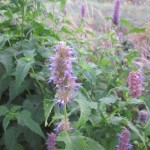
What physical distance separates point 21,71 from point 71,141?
1.79ft

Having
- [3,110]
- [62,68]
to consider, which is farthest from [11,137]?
[62,68]

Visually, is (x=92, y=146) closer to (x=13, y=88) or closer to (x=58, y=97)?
(x=58, y=97)

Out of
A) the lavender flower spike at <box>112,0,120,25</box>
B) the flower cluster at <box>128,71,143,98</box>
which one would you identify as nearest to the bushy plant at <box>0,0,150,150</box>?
the flower cluster at <box>128,71,143,98</box>

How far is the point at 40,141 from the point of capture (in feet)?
7.95

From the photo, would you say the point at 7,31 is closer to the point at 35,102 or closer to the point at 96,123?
the point at 35,102

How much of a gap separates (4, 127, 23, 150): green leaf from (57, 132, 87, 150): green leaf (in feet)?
1.93

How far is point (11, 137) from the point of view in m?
2.30

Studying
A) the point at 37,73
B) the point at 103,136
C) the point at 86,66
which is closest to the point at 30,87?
the point at 37,73

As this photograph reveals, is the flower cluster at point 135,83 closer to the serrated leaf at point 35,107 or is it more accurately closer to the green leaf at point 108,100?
the green leaf at point 108,100

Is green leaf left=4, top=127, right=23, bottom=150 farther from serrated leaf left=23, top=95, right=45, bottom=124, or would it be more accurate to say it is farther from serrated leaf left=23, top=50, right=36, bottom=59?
serrated leaf left=23, top=50, right=36, bottom=59

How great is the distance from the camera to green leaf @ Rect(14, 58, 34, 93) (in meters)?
2.09

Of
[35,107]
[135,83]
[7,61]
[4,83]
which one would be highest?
[135,83]

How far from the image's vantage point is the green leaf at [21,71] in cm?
209

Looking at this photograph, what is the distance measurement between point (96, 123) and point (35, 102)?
45cm
